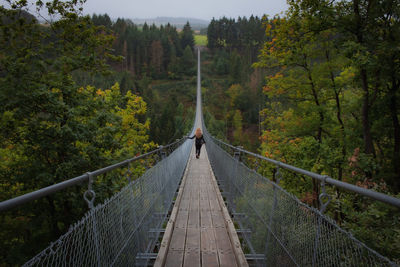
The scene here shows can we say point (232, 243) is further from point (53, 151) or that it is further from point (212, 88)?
point (212, 88)

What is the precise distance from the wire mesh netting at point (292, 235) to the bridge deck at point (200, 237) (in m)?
0.26

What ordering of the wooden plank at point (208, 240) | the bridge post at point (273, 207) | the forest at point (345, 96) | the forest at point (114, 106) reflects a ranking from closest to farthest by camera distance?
the bridge post at point (273, 207), the wooden plank at point (208, 240), the forest at point (114, 106), the forest at point (345, 96)

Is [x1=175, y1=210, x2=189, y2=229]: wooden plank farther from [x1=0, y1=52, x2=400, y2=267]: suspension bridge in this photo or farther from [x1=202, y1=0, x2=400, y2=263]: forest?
[x1=202, y1=0, x2=400, y2=263]: forest

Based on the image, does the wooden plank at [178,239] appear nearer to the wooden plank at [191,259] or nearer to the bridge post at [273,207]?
the wooden plank at [191,259]

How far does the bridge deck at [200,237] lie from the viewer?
250 centimetres

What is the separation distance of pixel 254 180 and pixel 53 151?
3.57m

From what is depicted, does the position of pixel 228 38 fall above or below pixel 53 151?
above

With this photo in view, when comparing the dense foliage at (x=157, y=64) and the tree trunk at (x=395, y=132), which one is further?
the dense foliage at (x=157, y=64)

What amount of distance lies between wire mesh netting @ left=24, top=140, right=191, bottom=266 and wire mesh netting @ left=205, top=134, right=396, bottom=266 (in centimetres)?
118

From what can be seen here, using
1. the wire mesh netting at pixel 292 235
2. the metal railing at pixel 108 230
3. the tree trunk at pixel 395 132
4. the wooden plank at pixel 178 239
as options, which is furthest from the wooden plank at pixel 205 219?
the tree trunk at pixel 395 132

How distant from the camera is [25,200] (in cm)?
92

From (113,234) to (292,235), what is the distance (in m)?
1.25

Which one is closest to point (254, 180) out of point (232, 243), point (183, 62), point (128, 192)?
point (232, 243)

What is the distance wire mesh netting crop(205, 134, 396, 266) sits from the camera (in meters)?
1.11
